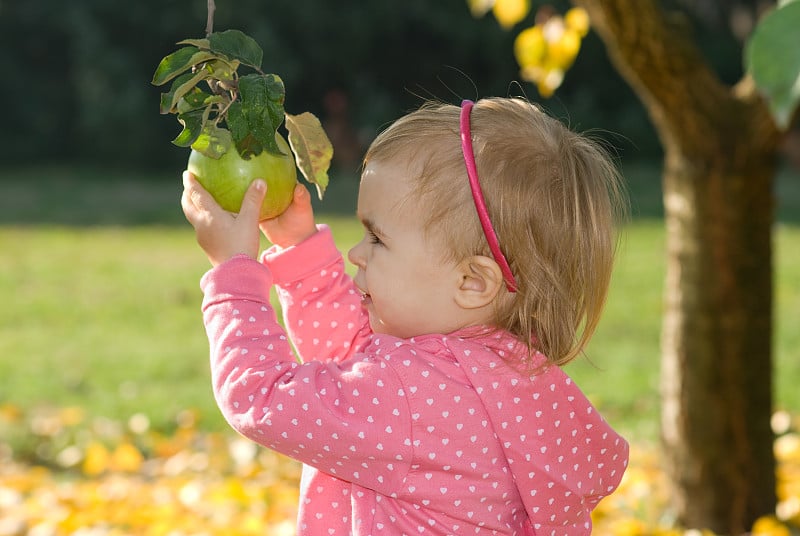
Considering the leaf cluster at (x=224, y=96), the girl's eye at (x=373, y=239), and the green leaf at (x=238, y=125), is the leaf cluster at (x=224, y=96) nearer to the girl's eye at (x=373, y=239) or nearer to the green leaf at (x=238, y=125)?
the green leaf at (x=238, y=125)

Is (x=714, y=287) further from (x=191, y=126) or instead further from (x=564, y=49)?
(x=191, y=126)

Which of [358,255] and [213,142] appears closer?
[213,142]

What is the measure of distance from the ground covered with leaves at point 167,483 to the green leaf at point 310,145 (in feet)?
5.32

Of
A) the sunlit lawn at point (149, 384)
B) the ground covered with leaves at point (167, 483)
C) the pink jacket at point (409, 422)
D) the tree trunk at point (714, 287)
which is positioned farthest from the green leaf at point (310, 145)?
the ground covered with leaves at point (167, 483)

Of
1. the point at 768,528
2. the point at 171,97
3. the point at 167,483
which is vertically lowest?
the point at 167,483

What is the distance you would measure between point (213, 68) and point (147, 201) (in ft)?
32.6

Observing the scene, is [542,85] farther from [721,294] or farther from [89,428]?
[89,428]

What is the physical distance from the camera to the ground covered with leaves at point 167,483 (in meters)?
3.22

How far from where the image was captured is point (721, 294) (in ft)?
9.71

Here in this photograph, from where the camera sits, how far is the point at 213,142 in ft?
4.85

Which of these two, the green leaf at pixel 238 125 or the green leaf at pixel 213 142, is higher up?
the green leaf at pixel 238 125

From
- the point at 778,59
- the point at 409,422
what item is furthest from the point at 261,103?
the point at 778,59

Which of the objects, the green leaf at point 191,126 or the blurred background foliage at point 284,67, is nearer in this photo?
the green leaf at point 191,126

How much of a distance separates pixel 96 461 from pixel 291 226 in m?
2.46
